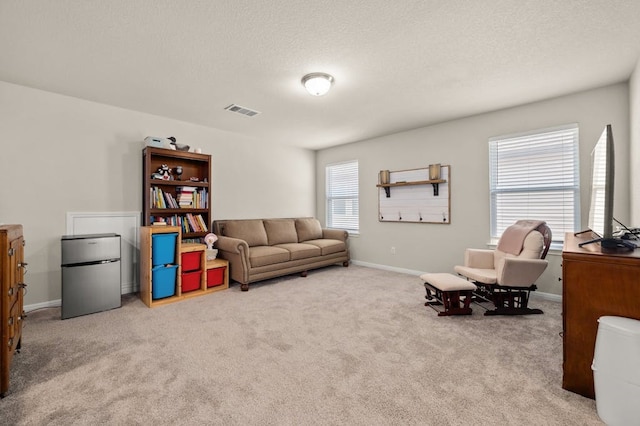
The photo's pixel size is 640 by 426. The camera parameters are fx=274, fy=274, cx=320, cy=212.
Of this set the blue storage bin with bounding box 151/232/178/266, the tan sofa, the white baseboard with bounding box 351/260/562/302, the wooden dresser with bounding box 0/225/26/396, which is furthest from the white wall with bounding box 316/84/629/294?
the wooden dresser with bounding box 0/225/26/396

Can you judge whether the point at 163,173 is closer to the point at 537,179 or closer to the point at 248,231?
the point at 248,231

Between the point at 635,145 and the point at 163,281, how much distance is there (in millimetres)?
5145

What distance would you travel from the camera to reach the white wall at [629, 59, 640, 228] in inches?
98.4

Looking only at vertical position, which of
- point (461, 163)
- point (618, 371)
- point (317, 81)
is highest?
point (317, 81)

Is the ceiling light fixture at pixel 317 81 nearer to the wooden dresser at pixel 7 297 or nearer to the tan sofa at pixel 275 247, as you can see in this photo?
the tan sofa at pixel 275 247

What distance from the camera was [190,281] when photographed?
3.55 meters

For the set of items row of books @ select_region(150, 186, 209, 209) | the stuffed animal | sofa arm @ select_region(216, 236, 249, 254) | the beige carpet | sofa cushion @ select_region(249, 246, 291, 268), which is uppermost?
the stuffed animal

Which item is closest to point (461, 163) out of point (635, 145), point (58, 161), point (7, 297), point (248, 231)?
point (635, 145)

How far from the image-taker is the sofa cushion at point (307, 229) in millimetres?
5317

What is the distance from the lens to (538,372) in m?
1.84

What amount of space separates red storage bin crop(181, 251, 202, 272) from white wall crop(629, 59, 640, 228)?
184 inches

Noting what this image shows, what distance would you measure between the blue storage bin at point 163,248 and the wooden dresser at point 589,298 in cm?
374

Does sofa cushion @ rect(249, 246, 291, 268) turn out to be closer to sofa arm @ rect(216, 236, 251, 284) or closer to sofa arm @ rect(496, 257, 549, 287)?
sofa arm @ rect(216, 236, 251, 284)

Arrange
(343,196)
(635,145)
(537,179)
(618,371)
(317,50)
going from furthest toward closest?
1. (343,196)
2. (537,179)
3. (635,145)
4. (317,50)
5. (618,371)
